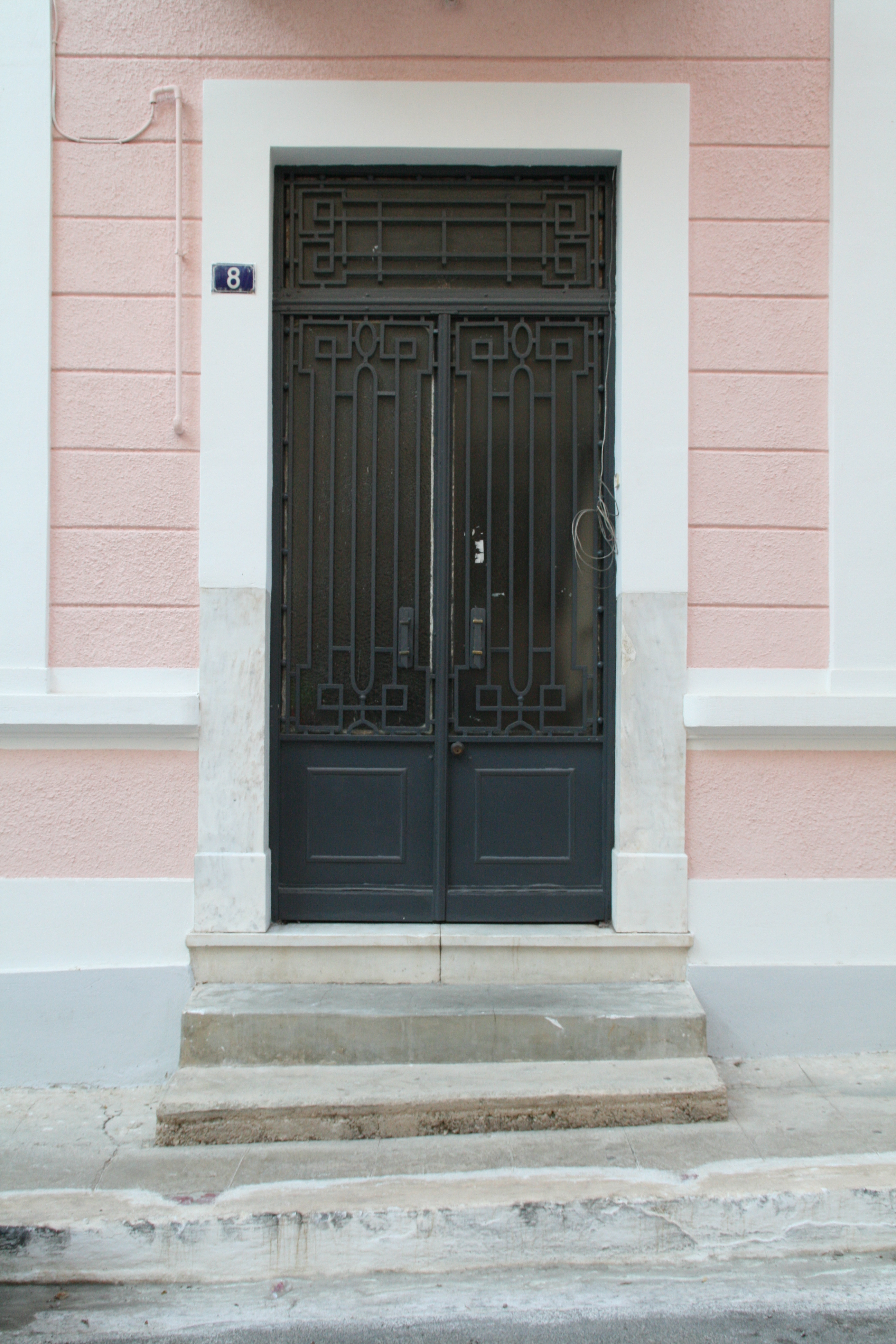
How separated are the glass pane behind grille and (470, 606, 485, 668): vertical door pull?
18cm

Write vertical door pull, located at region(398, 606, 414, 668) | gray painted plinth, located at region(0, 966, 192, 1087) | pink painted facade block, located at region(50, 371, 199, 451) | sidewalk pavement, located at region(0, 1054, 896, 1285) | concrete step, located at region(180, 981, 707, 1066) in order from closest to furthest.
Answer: sidewalk pavement, located at region(0, 1054, 896, 1285)
concrete step, located at region(180, 981, 707, 1066)
gray painted plinth, located at region(0, 966, 192, 1087)
pink painted facade block, located at region(50, 371, 199, 451)
vertical door pull, located at region(398, 606, 414, 668)

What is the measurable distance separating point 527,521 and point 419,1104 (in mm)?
2324

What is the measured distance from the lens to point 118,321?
12.4ft

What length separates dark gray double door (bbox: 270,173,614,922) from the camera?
393 cm

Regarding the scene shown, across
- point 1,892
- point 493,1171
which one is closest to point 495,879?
point 493,1171

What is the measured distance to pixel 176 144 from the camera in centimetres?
375

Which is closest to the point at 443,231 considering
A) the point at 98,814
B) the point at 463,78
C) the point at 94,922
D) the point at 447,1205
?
the point at 463,78

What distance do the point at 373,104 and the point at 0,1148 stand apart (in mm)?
4221

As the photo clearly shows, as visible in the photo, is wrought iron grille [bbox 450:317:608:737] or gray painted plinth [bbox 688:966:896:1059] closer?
gray painted plinth [bbox 688:966:896:1059]

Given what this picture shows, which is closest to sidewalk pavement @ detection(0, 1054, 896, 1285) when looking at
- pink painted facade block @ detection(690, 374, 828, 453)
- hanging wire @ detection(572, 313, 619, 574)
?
hanging wire @ detection(572, 313, 619, 574)

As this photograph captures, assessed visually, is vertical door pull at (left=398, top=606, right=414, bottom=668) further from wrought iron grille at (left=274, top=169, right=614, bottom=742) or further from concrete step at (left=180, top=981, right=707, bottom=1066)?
concrete step at (left=180, top=981, right=707, bottom=1066)

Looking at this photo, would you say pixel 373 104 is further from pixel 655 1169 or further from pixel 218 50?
pixel 655 1169

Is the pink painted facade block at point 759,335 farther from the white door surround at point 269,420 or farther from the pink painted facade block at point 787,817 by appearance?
the pink painted facade block at point 787,817

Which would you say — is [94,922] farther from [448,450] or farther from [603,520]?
[603,520]
